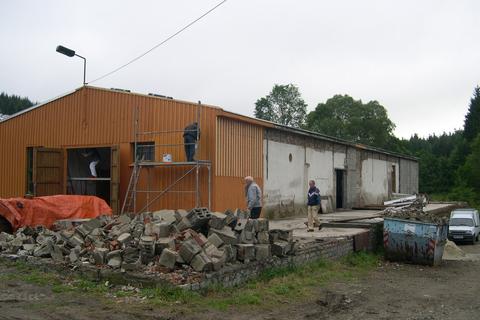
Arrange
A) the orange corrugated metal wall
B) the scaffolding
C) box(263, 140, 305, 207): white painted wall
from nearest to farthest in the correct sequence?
1. the scaffolding
2. the orange corrugated metal wall
3. box(263, 140, 305, 207): white painted wall

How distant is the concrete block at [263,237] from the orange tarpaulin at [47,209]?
765 cm

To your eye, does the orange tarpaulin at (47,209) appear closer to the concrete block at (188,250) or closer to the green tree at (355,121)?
the concrete block at (188,250)

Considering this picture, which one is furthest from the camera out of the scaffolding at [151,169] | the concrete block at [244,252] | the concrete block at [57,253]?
the scaffolding at [151,169]

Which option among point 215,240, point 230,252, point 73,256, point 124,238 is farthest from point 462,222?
point 73,256

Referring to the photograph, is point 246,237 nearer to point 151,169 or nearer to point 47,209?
point 47,209

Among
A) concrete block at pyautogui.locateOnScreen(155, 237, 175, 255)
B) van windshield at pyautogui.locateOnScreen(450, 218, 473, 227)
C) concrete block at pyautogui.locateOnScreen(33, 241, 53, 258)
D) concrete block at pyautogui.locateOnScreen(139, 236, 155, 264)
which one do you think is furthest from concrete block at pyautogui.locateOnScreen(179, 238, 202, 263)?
van windshield at pyautogui.locateOnScreen(450, 218, 473, 227)

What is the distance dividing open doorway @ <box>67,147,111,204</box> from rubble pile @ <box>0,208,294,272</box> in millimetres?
8701

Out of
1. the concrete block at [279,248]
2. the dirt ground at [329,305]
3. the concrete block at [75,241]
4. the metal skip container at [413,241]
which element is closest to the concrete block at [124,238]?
the concrete block at [75,241]

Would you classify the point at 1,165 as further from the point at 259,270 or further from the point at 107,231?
the point at 259,270

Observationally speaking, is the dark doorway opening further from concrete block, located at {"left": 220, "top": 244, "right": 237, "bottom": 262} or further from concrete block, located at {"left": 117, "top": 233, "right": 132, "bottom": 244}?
concrete block, located at {"left": 117, "top": 233, "right": 132, "bottom": 244}

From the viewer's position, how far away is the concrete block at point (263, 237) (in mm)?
11367

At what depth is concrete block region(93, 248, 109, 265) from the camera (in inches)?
406

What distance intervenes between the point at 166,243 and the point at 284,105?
6054 cm

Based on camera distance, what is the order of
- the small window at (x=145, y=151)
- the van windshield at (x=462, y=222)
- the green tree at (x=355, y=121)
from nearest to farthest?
1. the small window at (x=145, y=151)
2. the van windshield at (x=462, y=222)
3. the green tree at (x=355, y=121)
